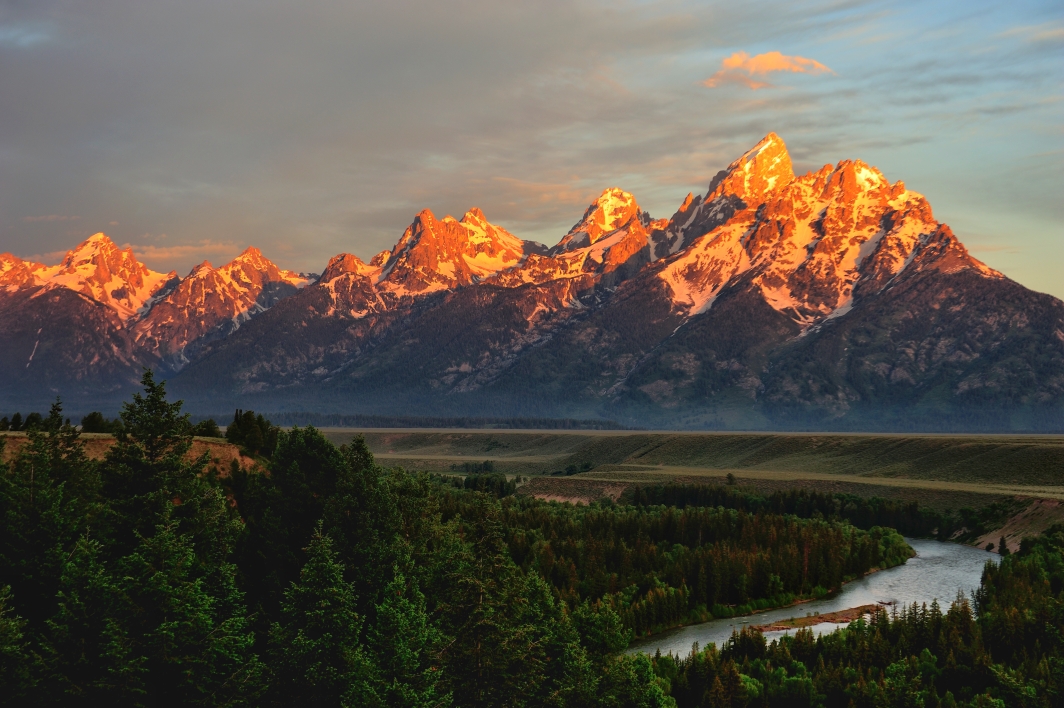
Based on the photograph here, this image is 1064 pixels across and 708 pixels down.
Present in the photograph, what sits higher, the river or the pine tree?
the pine tree

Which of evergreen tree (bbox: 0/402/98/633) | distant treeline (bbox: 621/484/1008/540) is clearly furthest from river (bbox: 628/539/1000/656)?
evergreen tree (bbox: 0/402/98/633)

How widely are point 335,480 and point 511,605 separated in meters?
22.1

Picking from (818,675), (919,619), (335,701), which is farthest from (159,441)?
(919,619)

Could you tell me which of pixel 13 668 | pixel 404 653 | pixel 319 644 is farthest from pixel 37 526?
pixel 404 653

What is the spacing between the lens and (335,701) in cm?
6034

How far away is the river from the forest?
32.9 feet

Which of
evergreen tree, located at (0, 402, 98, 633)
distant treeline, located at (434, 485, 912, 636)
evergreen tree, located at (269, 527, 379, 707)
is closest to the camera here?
evergreen tree, located at (269, 527, 379, 707)

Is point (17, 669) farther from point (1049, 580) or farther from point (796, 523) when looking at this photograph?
point (796, 523)

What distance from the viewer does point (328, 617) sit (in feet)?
207

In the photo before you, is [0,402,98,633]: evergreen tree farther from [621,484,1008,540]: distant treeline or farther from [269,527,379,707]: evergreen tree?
[621,484,1008,540]: distant treeline

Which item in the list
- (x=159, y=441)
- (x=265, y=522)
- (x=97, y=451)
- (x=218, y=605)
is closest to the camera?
(x=218, y=605)

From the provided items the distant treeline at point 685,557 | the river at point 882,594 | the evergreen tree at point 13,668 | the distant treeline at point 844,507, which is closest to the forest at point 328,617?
the evergreen tree at point 13,668

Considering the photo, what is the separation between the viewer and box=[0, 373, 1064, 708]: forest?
59.5m

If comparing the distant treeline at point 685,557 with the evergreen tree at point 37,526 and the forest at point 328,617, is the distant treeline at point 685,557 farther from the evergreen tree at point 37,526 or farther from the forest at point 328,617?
the evergreen tree at point 37,526
